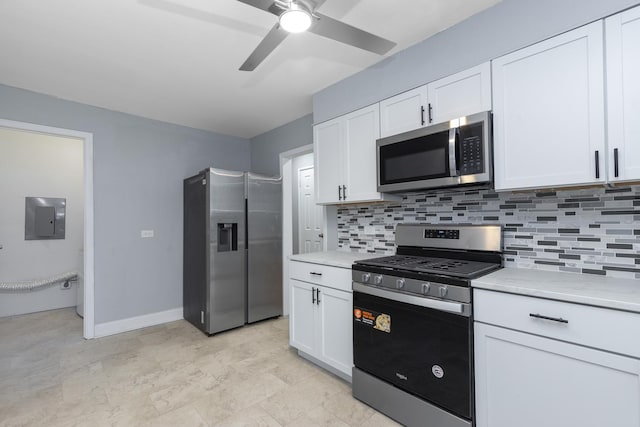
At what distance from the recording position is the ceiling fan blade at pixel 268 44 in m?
1.50

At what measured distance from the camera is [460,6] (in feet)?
5.98

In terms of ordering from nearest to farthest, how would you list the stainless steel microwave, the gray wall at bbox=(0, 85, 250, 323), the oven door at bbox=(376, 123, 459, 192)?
1. the stainless steel microwave
2. the oven door at bbox=(376, 123, 459, 192)
3. the gray wall at bbox=(0, 85, 250, 323)

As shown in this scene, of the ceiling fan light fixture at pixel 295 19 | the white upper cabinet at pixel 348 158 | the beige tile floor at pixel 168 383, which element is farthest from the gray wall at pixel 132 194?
the ceiling fan light fixture at pixel 295 19

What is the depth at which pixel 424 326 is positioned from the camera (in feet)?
5.59

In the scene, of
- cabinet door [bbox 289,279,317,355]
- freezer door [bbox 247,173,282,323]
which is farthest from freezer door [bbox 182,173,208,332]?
cabinet door [bbox 289,279,317,355]

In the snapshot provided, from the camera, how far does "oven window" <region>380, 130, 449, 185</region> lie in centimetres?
195

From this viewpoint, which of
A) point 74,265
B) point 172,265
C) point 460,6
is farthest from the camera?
point 74,265

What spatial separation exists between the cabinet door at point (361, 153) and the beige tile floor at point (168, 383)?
146 cm

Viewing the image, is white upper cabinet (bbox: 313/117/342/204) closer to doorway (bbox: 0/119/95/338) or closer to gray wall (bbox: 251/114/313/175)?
gray wall (bbox: 251/114/313/175)

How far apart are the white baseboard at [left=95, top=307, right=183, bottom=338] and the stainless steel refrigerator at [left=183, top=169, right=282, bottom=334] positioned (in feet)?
0.51

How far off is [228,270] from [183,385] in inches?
49.6

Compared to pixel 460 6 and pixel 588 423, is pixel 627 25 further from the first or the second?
pixel 588 423

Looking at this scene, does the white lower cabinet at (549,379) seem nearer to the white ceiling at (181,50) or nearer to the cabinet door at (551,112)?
the cabinet door at (551,112)

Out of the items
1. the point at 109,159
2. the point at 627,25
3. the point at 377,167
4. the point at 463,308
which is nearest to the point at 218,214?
the point at 109,159
